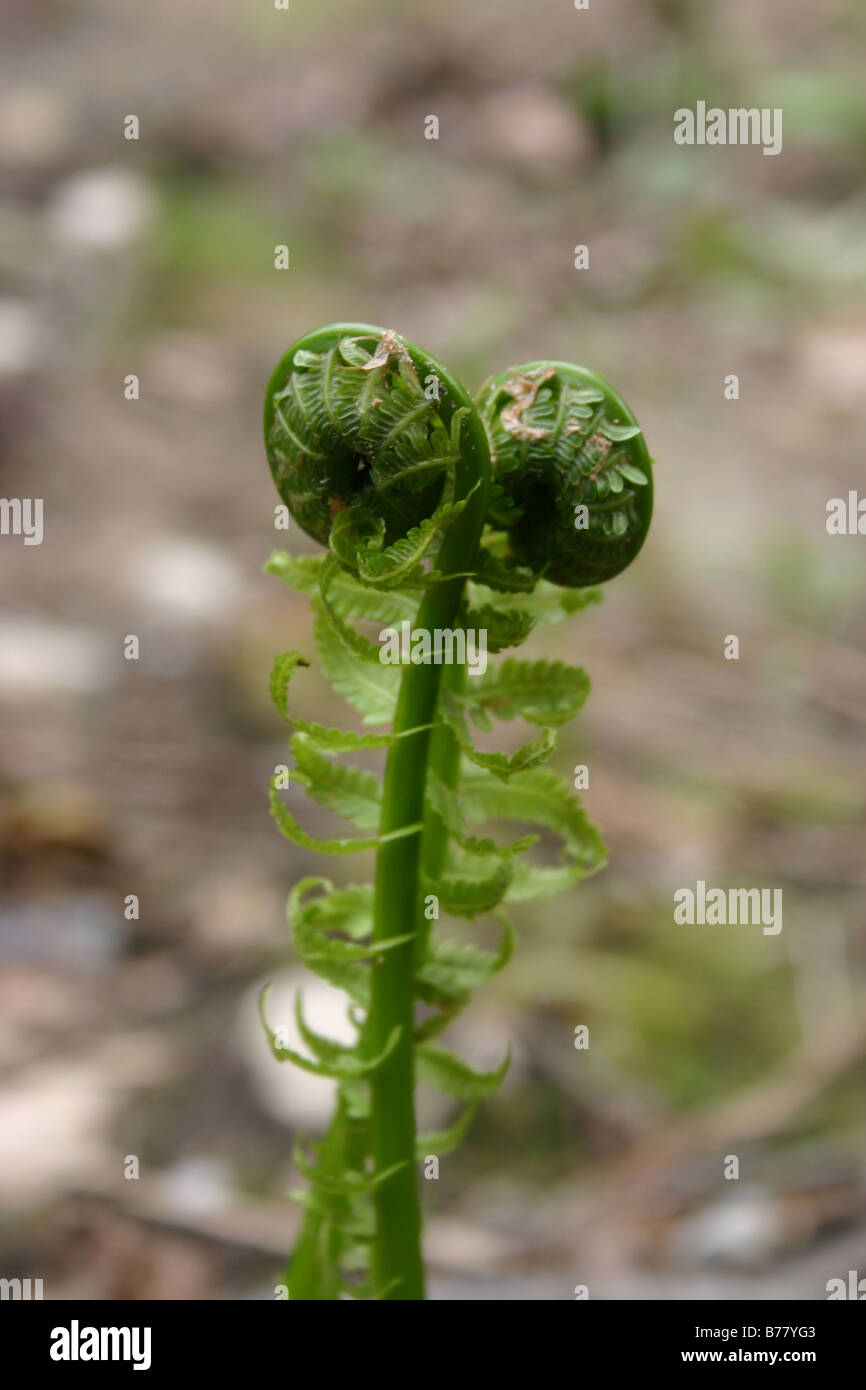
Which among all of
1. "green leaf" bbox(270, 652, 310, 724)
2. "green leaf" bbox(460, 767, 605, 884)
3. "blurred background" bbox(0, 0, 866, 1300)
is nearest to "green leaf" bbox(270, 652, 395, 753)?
"green leaf" bbox(270, 652, 310, 724)

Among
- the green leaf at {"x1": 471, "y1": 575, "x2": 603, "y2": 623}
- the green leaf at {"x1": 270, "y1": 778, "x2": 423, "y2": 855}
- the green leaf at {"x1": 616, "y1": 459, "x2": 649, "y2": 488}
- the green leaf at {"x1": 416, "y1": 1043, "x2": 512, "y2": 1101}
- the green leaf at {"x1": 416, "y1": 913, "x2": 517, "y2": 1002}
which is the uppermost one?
the green leaf at {"x1": 616, "y1": 459, "x2": 649, "y2": 488}

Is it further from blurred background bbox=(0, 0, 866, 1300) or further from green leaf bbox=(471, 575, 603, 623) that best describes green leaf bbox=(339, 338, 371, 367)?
blurred background bbox=(0, 0, 866, 1300)

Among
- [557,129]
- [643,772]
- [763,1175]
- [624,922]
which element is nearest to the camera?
[763,1175]

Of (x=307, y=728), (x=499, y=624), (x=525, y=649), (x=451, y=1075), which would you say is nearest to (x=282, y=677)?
(x=307, y=728)

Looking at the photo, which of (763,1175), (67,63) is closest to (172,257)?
(67,63)

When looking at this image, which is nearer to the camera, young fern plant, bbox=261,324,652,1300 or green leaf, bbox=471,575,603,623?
young fern plant, bbox=261,324,652,1300

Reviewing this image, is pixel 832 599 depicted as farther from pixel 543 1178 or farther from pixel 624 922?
pixel 543 1178

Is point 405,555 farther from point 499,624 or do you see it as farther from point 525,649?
point 525,649
